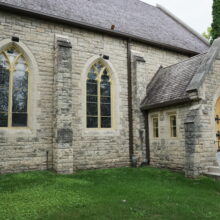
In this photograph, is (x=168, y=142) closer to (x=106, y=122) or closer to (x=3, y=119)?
(x=106, y=122)

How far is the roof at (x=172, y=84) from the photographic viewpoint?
10.2 meters

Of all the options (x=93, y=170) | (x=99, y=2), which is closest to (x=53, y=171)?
(x=93, y=170)

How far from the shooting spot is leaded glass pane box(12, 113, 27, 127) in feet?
30.3

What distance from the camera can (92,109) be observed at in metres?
11.0

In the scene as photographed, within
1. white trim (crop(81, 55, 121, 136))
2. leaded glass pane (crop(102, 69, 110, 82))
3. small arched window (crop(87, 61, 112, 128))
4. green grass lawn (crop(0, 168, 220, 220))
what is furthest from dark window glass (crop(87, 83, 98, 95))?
green grass lawn (crop(0, 168, 220, 220))

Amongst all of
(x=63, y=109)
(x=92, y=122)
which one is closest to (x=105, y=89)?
(x=92, y=122)

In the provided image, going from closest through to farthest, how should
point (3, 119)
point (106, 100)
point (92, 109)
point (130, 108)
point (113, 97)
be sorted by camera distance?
point (3, 119)
point (92, 109)
point (106, 100)
point (113, 97)
point (130, 108)

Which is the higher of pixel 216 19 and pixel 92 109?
pixel 216 19

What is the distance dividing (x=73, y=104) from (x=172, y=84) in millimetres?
4933

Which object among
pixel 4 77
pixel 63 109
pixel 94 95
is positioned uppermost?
pixel 4 77

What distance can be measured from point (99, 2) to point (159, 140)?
9.46 m

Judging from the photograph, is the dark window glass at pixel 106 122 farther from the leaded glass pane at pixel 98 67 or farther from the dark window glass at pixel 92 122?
the leaded glass pane at pixel 98 67

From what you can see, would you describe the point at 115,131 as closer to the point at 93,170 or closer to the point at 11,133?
the point at 93,170

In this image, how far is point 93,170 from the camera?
10023 mm
